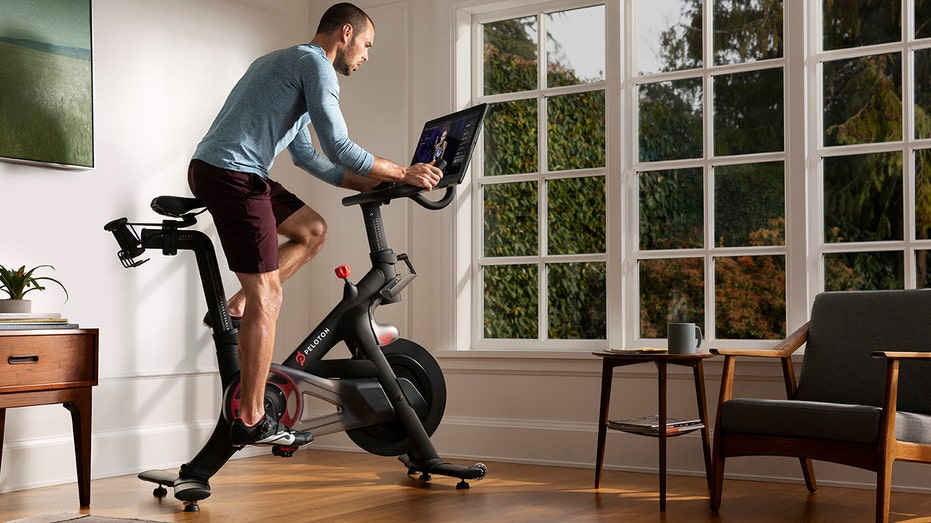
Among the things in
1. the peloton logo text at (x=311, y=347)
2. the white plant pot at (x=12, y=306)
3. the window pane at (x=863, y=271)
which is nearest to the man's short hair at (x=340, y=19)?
the peloton logo text at (x=311, y=347)

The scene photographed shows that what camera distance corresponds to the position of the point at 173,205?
3332mm

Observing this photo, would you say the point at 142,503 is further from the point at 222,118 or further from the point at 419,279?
the point at 419,279

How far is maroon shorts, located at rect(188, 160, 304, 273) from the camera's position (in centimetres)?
321

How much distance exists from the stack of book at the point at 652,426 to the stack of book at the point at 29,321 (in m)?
1.95

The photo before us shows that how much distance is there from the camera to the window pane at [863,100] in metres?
3.92

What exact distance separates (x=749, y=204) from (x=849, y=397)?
102 cm

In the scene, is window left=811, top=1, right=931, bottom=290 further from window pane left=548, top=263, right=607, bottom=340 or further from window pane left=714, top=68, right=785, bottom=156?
window pane left=548, top=263, right=607, bottom=340

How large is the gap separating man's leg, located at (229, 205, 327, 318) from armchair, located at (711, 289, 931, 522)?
1.48m

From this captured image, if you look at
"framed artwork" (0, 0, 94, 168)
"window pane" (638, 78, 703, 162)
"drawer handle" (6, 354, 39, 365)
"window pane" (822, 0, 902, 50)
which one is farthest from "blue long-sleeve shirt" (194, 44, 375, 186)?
"window pane" (822, 0, 902, 50)

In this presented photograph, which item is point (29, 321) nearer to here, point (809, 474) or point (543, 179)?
point (543, 179)

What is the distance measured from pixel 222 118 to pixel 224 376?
85 centimetres

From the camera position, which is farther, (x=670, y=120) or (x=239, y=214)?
(x=670, y=120)

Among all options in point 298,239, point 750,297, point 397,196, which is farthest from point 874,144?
point 298,239

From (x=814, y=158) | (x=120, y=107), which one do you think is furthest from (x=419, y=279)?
(x=814, y=158)
